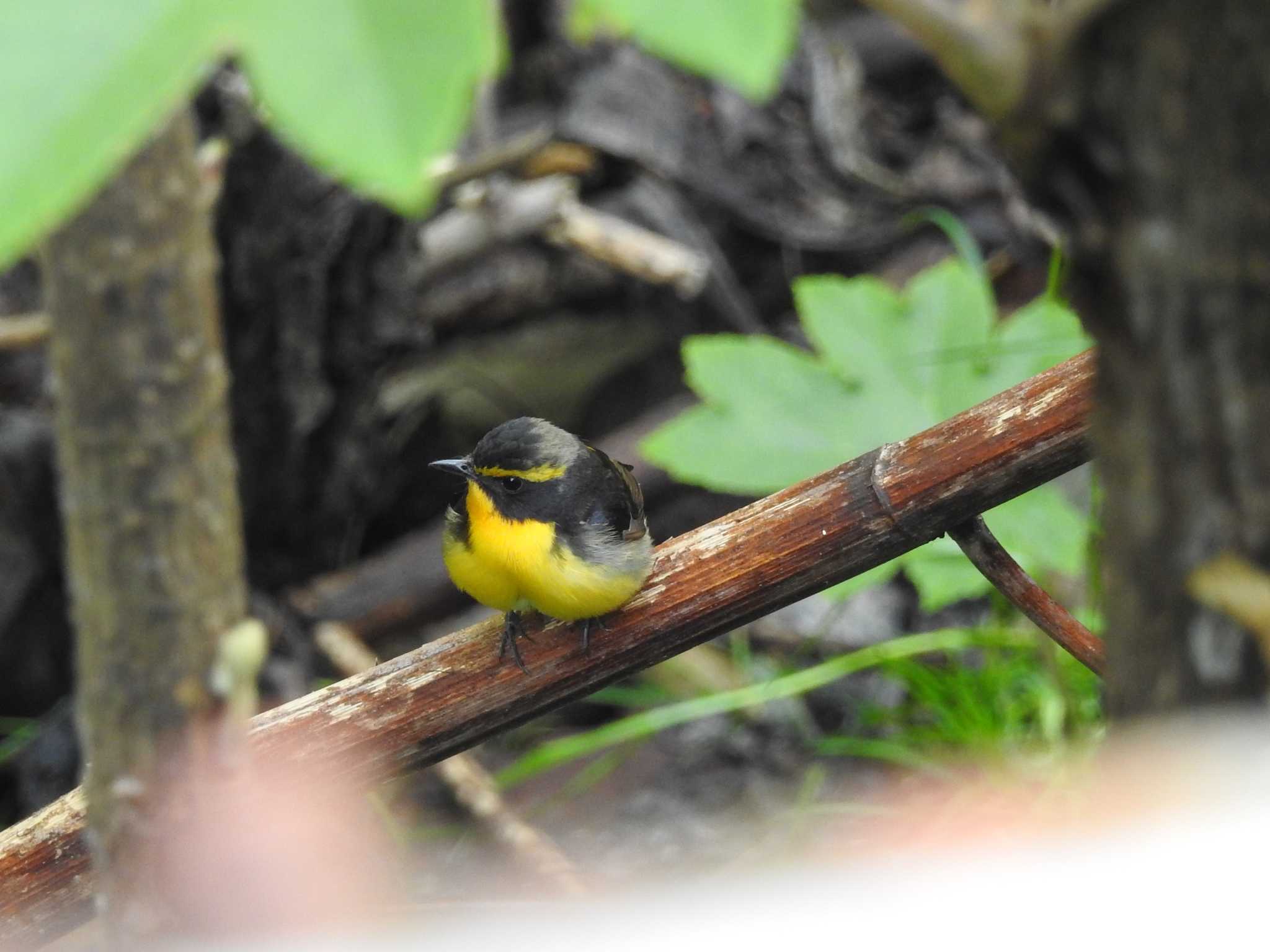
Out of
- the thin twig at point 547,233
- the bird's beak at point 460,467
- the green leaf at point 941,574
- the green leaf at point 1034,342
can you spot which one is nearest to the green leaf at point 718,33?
the bird's beak at point 460,467

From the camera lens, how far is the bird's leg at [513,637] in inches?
90.3

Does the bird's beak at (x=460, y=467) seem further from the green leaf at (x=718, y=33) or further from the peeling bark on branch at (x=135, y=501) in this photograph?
the green leaf at (x=718, y=33)

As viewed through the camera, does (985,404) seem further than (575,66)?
No

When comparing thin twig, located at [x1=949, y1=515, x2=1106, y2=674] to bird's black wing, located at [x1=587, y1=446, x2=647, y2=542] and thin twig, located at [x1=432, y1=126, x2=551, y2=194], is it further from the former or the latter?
thin twig, located at [x1=432, y1=126, x2=551, y2=194]

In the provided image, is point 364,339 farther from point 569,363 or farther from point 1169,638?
point 1169,638

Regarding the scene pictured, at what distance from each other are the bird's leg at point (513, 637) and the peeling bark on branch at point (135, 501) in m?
0.79

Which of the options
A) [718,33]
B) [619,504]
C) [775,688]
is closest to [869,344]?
[775,688]

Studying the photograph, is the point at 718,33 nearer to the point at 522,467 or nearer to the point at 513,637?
the point at 513,637

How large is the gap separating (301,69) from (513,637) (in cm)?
180

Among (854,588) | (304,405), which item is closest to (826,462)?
(854,588)

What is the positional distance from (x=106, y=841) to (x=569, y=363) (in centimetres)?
455

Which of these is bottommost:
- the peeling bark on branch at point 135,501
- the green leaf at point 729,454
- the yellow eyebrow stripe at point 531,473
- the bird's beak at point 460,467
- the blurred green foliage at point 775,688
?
the blurred green foliage at point 775,688

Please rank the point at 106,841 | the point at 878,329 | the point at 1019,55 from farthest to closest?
the point at 878,329
the point at 106,841
the point at 1019,55

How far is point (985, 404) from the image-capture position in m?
2.04
